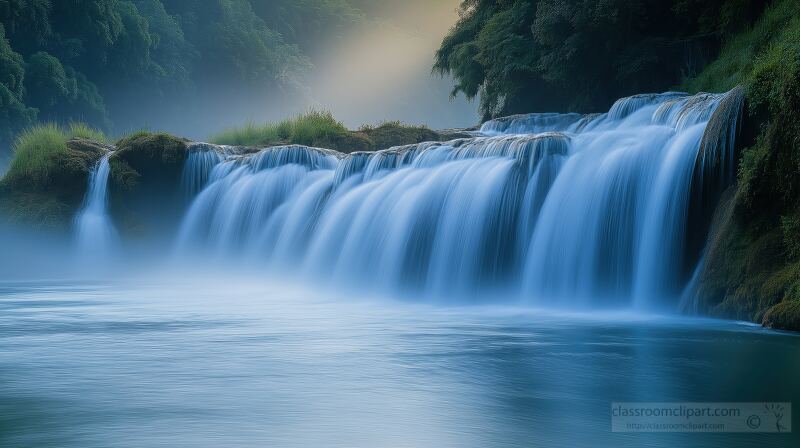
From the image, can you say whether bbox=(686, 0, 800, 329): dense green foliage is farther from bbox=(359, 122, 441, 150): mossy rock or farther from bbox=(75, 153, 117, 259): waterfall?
bbox=(75, 153, 117, 259): waterfall

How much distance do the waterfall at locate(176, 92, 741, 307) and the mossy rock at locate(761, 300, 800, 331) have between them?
5.72 feet

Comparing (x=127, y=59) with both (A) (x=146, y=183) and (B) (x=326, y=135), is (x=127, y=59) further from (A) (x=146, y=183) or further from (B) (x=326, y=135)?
(A) (x=146, y=183)

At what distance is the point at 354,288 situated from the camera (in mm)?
14062

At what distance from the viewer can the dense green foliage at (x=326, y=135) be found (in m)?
23.7

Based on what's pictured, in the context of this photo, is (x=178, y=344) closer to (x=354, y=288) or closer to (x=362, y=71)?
(x=354, y=288)

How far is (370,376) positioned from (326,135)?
59.1 feet

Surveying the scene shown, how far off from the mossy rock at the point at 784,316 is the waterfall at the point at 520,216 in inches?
68.6

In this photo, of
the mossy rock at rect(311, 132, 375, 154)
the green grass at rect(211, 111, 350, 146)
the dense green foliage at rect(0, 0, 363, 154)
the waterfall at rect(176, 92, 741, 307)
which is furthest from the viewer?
the dense green foliage at rect(0, 0, 363, 154)

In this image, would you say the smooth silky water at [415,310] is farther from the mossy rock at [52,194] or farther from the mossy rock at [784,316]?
the mossy rock at [52,194]

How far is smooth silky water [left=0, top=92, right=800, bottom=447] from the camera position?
5402 mm

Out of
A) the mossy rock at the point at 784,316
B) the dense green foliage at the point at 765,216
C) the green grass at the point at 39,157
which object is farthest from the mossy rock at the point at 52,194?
the mossy rock at the point at 784,316

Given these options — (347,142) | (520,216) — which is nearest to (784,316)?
(520,216)

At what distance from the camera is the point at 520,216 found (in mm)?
12547

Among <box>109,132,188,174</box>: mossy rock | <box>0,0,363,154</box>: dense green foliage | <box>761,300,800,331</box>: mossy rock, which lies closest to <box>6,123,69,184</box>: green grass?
<box>109,132,188,174</box>: mossy rock
